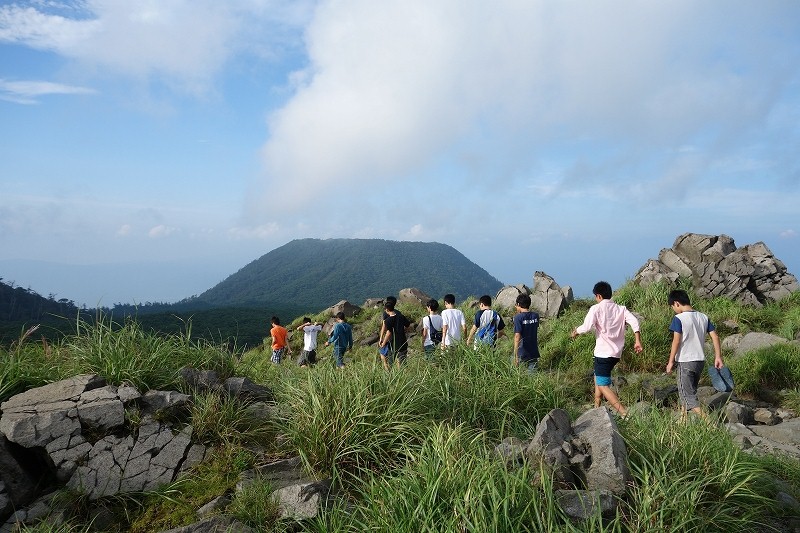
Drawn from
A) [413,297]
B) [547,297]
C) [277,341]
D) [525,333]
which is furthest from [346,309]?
[525,333]

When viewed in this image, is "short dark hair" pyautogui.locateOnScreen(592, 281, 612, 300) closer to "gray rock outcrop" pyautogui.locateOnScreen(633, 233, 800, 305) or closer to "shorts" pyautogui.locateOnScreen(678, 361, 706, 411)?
"shorts" pyautogui.locateOnScreen(678, 361, 706, 411)

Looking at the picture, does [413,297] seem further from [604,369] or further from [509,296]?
[604,369]

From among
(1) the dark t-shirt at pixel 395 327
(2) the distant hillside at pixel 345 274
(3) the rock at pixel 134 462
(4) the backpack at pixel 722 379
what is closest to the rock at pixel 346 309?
(1) the dark t-shirt at pixel 395 327

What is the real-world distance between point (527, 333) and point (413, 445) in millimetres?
5336

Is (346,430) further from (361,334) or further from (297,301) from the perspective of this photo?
(297,301)

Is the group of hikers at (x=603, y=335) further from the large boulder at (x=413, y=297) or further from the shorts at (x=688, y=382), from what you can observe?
the large boulder at (x=413, y=297)

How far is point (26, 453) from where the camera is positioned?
5.70 m

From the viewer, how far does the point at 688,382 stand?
332 inches

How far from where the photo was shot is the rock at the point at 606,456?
15.3ft

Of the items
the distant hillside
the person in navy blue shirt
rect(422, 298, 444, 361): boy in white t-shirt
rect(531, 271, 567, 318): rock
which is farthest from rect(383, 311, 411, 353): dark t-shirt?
the distant hillside

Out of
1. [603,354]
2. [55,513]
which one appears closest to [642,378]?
[603,354]

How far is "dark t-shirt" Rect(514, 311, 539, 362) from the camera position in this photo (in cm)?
1009

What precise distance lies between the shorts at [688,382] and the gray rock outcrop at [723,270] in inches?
379

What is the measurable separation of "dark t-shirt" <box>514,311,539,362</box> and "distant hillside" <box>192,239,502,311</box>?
101819mm
